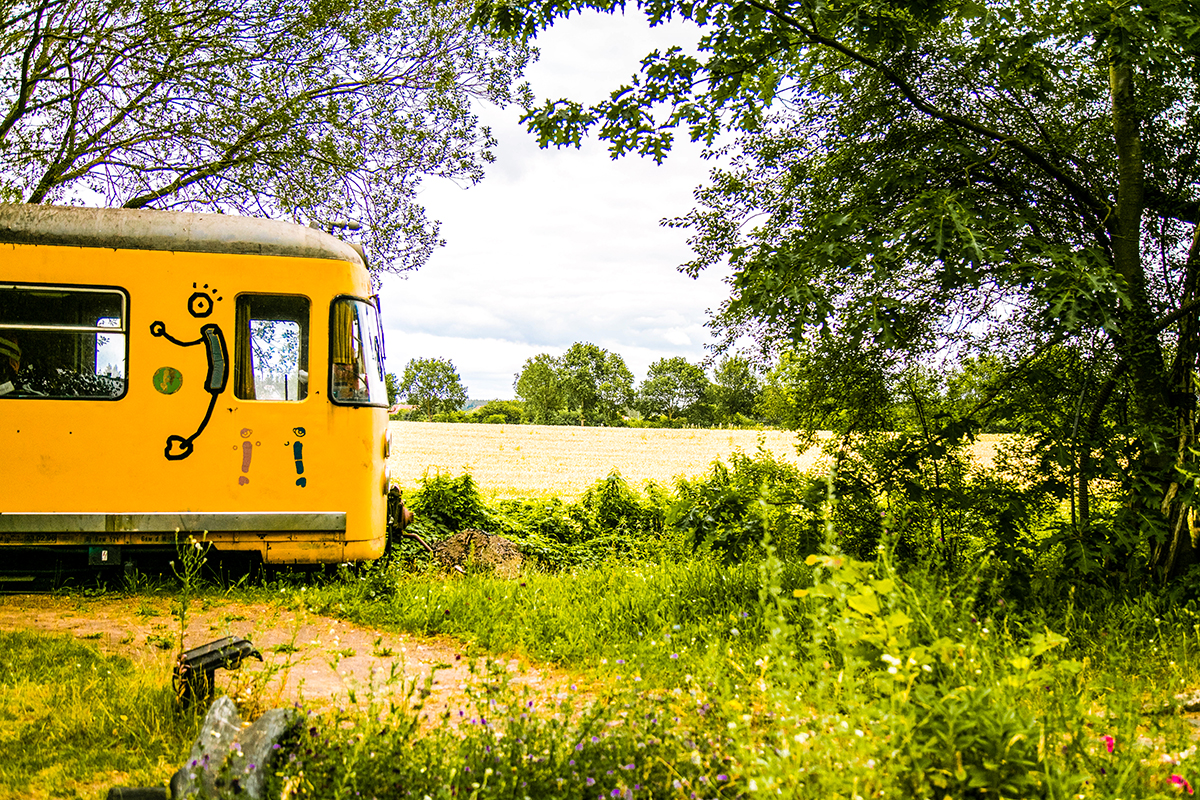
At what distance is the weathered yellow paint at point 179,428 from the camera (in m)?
6.56

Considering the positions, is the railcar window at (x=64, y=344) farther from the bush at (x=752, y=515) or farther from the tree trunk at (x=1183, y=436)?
the tree trunk at (x=1183, y=436)

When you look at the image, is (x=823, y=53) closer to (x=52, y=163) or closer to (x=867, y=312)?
(x=867, y=312)

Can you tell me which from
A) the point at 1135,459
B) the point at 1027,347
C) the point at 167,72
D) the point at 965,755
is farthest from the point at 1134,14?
the point at 167,72

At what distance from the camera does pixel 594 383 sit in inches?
3297

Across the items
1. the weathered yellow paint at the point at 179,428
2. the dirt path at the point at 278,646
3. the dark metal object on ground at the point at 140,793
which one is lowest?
the dirt path at the point at 278,646

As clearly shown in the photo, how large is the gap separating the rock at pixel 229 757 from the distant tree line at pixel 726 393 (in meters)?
4.46

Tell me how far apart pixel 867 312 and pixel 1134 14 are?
2243 millimetres

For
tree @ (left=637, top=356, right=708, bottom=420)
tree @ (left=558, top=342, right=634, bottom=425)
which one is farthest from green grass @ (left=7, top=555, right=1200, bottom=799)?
tree @ (left=637, top=356, right=708, bottom=420)

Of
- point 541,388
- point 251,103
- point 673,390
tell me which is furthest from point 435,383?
point 251,103

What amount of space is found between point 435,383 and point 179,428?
83.1m

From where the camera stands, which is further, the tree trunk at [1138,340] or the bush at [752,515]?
the bush at [752,515]

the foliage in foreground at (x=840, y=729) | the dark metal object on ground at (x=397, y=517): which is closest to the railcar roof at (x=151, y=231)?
the dark metal object on ground at (x=397, y=517)

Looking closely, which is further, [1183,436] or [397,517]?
[397,517]

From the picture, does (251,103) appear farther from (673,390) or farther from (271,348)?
(673,390)
